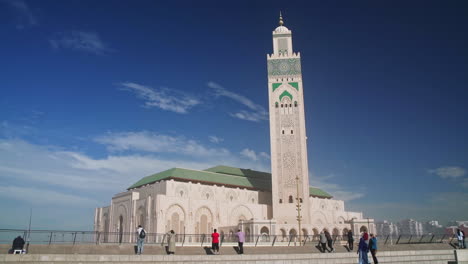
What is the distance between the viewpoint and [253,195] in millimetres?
52531

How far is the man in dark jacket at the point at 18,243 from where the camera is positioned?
569 inches

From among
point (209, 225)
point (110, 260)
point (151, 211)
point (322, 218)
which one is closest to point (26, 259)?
point (110, 260)

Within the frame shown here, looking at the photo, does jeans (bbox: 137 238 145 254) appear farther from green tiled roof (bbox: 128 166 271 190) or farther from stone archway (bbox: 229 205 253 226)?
stone archway (bbox: 229 205 253 226)

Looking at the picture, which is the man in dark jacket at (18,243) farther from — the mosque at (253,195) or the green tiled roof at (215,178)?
the green tiled roof at (215,178)

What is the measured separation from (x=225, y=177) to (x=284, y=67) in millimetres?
16994

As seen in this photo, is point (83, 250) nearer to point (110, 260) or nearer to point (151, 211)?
point (110, 260)

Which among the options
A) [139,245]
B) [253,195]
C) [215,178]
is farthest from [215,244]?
[253,195]

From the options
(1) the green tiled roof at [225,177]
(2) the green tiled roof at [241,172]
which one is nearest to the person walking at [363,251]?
(1) the green tiled roof at [225,177]

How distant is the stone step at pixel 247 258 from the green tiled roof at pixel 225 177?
1146 inches

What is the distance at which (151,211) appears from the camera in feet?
134

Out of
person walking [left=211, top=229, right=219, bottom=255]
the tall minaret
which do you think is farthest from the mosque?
person walking [left=211, top=229, right=219, bottom=255]

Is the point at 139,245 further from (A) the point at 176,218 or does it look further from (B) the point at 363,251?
(A) the point at 176,218

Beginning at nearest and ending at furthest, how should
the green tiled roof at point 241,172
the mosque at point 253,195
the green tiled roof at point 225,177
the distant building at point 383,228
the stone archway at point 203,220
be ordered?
the mosque at point 253,195 → the stone archway at point 203,220 → the distant building at point 383,228 → the green tiled roof at point 225,177 → the green tiled roof at point 241,172

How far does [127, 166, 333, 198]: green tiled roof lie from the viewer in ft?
152
